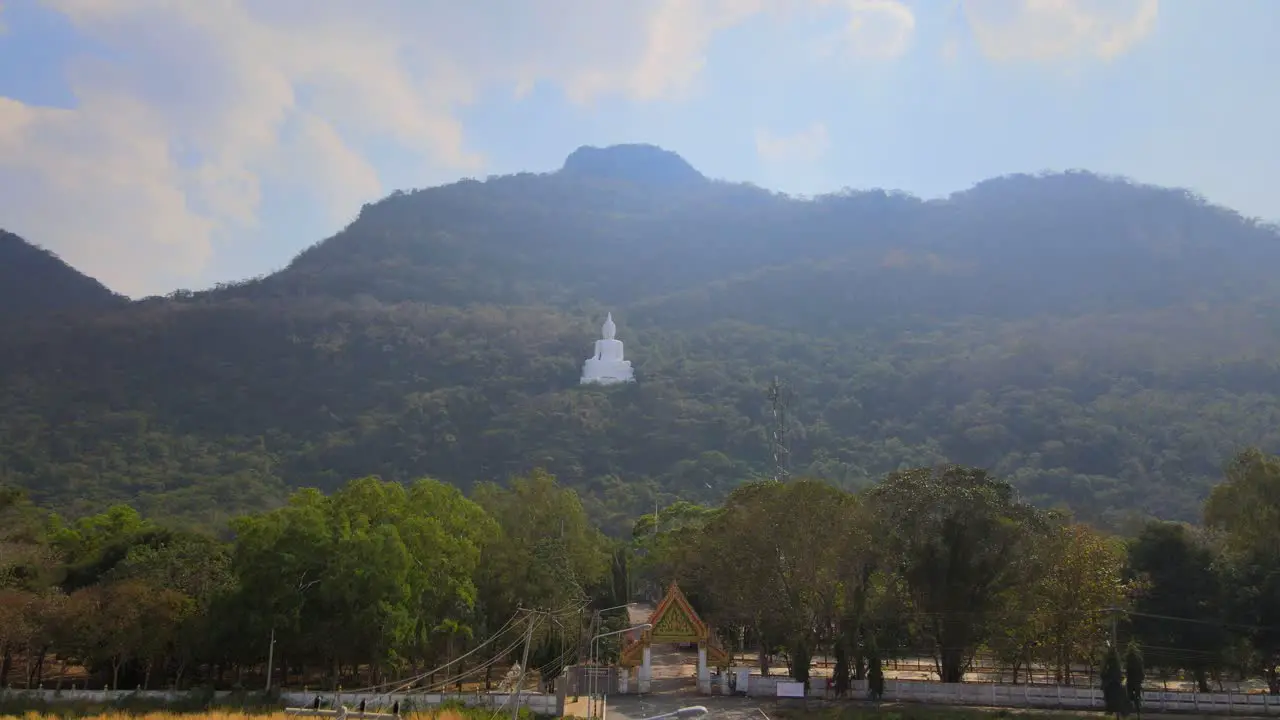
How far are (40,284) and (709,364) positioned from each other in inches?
3618

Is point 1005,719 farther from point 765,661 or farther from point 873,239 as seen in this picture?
point 873,239

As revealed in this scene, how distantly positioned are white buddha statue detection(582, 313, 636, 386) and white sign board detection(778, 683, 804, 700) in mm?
76632

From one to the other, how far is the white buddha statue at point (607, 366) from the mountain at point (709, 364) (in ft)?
8.22

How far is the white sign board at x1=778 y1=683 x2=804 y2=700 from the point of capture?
30.8 metres

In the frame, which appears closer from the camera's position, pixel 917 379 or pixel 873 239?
pixel 917 379

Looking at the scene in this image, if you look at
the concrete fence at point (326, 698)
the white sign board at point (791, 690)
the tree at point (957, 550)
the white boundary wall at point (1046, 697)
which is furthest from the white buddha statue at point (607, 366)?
the concrete fence at point (326, 698)

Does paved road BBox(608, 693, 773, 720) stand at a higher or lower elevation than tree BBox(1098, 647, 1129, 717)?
lower

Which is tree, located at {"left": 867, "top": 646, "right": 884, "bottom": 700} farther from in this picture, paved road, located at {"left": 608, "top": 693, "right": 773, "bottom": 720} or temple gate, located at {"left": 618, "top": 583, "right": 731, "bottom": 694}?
temple gate, located at {"left": 618, "top": 583, "right": 731, "bottom": 694}

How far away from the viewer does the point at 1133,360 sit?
101m

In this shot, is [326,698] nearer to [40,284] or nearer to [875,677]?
[875,677]

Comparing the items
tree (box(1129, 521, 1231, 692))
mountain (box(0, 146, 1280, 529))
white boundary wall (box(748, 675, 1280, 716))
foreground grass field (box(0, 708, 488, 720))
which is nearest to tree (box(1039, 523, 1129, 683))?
tree (box(1129, 521, 1231, 692))

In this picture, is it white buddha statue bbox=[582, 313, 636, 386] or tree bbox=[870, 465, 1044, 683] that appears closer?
tree bbox=[870, 465, 1044, 683]

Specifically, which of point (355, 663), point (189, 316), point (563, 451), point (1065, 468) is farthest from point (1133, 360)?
point (189, 316)

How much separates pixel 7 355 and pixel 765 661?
9720cm
